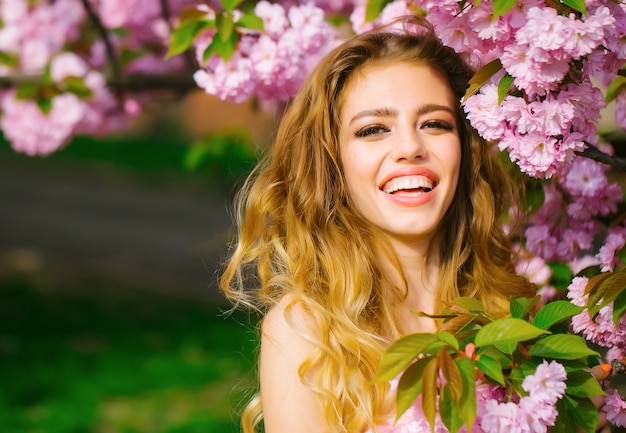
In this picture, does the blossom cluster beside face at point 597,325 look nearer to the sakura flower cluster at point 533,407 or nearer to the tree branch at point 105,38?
the sakura flower cluster at point 533,407

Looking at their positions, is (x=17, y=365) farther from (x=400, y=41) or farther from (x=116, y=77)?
(x=400, y=41)

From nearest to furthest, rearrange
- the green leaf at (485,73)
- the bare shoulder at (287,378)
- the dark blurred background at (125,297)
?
1. the green leaf at (485,73)
2. the bare shoulder at (287,378)
3. the dark blurred background at (125,297)

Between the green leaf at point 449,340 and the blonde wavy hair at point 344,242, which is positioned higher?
the green leaf at point 449,340

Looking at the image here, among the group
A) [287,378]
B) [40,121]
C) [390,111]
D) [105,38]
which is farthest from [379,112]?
[40,121]

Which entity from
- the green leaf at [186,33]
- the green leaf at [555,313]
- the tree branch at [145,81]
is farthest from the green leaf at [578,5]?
the tree branch at [145,81]

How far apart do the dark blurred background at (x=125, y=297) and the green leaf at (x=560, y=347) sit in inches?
33.3

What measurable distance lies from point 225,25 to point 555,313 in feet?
4.42

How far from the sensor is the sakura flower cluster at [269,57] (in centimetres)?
260

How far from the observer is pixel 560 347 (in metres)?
1.62

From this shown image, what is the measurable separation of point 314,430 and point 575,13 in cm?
104

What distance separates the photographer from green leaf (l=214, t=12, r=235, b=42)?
254 cm

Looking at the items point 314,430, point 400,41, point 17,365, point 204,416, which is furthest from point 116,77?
point 17,365

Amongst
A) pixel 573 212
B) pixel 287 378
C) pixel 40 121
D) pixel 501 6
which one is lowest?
pixel 40 121

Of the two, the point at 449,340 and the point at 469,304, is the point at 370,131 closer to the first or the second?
the point at 469,304
